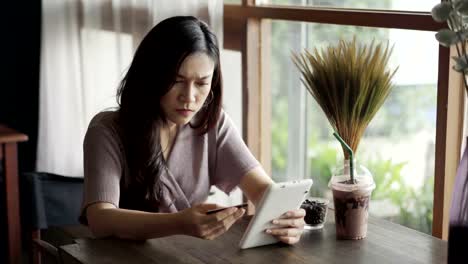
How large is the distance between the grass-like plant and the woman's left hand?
0.21 m

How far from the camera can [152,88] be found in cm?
206

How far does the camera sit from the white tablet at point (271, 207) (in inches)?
68.9

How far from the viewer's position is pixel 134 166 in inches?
82.8

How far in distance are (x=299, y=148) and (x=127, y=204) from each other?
3.14ft

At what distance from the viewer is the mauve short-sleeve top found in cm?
204

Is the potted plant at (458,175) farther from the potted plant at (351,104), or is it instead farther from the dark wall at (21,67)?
the dark wall at (21,67)

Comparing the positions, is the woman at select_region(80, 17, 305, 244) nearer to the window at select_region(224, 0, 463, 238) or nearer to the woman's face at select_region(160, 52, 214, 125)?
the woman's face at select_region(160, 52, 214, 125)

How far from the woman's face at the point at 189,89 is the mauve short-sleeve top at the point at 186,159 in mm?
171

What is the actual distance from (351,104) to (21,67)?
7.22 ft

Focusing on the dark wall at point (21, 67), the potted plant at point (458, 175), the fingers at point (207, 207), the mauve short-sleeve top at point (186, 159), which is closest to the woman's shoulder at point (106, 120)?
the mauve short-sleeve top at point (186, 159)

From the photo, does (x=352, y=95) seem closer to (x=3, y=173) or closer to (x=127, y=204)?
(x=127, y=204)

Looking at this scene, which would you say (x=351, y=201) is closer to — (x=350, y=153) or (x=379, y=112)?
(x=350, y=153)

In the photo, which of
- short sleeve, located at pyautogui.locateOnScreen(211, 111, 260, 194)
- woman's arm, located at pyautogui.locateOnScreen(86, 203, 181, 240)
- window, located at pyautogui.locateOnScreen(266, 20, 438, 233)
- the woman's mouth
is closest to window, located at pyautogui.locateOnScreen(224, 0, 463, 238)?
window, located at pyautogui.locateOnScreen(266, 20, 438, 233)

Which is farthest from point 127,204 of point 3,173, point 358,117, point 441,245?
point 3,173
